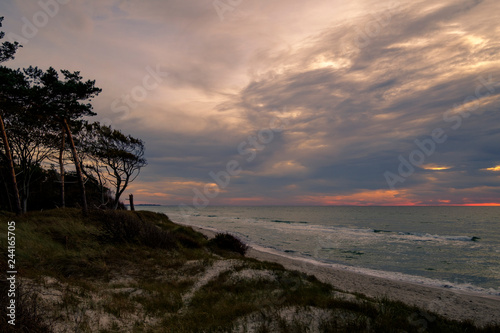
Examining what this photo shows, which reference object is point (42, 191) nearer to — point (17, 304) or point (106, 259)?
point (106, 259)

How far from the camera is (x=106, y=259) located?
1086 centimetres

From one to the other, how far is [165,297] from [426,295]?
12647 mm

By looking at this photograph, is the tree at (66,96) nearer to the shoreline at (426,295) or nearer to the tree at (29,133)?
the tree at (29,133)

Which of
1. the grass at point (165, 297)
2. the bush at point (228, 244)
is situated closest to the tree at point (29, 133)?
the grass at point (165, 297)

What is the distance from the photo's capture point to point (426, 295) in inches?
509

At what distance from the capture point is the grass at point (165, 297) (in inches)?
224

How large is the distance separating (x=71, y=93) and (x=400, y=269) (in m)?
→ 28.2

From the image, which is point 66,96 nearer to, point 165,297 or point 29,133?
point 29,133

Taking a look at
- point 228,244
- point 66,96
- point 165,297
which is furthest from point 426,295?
point 66,96

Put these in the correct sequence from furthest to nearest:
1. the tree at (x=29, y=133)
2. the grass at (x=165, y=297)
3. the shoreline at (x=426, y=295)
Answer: the tree at (x=29, y=133), the shoreline at (x=426, y=295), the grass at (x=165, y=297)

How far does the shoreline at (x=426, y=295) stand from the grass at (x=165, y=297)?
315 cm

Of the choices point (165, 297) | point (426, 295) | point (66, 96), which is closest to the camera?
point (165, 297)

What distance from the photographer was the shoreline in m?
10.3

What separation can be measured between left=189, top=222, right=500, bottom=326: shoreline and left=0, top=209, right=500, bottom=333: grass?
3.15 metres
